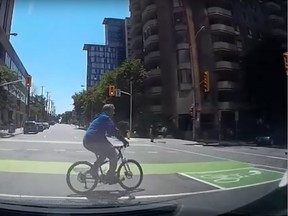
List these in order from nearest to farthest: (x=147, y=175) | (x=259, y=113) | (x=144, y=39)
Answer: (x=259, y=113) < (x=147, y=175) < (x=144, y=39)

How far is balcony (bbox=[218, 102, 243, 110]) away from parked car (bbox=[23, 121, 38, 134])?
2264 millimetres

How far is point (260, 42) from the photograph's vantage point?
359 cm

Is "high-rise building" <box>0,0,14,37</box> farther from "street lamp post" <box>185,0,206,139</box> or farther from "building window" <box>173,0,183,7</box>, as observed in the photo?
"street lamp post" <box>185,0,206,139</box>

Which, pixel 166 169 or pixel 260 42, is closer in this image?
pixel 260 42

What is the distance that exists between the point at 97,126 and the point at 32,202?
93cm

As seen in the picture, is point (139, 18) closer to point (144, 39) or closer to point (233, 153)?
point (144, 39)

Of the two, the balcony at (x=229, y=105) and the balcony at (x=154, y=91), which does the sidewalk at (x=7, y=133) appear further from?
the balcony at (x=229, y=105)

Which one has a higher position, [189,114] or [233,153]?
[189,114]

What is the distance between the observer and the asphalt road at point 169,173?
147 inches

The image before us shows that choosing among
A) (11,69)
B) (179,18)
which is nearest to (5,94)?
(11,69)

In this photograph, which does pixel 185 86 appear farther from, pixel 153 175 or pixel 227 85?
pixel 153 175

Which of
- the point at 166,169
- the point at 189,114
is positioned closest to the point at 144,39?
the point at 189,114

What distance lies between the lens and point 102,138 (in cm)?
378

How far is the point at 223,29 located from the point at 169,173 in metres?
1.52
